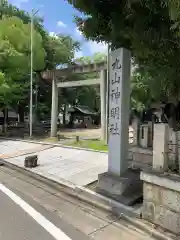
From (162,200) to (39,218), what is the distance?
238 centimetres

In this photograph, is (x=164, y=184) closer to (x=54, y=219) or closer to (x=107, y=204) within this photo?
(x=107, y=204)

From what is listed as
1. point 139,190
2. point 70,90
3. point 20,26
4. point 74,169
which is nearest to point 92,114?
point 70,90

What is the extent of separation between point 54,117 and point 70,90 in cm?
1092

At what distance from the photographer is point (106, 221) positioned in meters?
5.43

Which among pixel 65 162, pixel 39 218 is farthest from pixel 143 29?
pixel 65 162

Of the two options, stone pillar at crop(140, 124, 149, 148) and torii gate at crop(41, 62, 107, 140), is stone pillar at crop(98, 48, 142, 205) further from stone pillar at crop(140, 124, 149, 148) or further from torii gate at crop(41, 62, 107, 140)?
torii gate at crop(41, 62, 107, 140)

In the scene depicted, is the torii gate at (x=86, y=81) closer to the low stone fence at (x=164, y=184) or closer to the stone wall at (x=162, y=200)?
the low stone fence at (x=164, y=184)

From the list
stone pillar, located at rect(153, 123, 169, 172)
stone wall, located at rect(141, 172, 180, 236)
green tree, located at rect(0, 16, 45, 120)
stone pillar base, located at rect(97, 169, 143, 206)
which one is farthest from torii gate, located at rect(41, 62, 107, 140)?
stone wall, located at rect(141, 172, 180, 236)

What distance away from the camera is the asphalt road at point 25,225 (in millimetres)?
4723

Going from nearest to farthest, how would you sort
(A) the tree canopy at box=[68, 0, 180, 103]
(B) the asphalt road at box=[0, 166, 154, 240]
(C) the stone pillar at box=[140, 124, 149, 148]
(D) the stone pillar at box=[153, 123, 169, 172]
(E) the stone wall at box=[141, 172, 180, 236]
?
(A) the tree canopy at box=[68, 0, 180, 103]
(E) the stone wall at box=[141, 172, 180, 236]
(B) the asphalt road at box=[0, 166, 154, 240]
(D) the stone pillar at box=[153, 123, 169, 172]
(C) the stone pillar at box=[140, 124, 149, 148]

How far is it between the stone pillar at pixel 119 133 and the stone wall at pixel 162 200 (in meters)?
1.20

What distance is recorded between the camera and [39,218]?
555 cm

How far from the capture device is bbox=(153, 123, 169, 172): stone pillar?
5219mm

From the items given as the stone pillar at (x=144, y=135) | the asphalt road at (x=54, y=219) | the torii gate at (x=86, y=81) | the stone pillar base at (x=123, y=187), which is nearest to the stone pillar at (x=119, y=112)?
the stone pillar base at (x=123, y=187)
